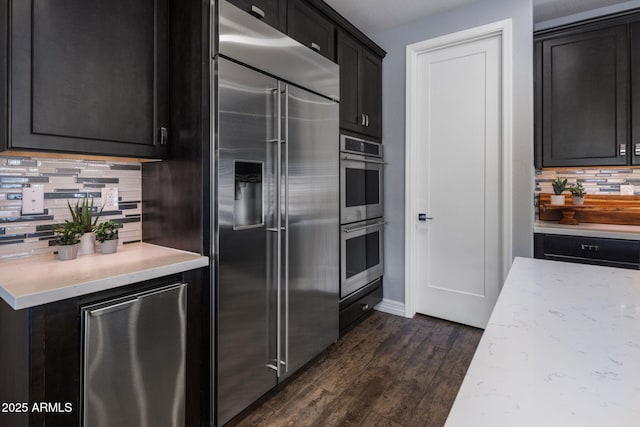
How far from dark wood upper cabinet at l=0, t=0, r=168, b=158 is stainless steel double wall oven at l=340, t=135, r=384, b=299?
1.35 meters

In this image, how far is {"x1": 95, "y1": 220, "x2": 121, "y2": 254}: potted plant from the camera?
163 centimetres

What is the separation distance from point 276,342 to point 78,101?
4.91 feet

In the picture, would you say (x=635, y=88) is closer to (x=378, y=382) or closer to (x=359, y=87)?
(x=359, y=87)

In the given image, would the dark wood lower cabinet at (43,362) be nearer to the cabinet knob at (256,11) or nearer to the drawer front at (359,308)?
the cabinet knob at (256,11)

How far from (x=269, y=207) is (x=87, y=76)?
3.23ft

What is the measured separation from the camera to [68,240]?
60.6 inches

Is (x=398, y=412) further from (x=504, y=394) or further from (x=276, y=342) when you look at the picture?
(x=504, y=394)

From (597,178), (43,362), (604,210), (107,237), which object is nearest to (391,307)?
(604,210)

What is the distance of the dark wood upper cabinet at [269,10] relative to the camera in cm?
177

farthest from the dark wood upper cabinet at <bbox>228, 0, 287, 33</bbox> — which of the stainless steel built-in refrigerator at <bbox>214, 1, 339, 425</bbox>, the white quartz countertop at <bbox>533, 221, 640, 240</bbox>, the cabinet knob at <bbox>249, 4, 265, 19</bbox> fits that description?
the white quartz countertop at <bbox>533, 221, 640, 240</bbox>

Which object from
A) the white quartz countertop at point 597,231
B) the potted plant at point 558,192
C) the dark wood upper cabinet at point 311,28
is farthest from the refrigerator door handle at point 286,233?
the potted plant at point 558,192

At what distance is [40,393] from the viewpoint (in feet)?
3.67

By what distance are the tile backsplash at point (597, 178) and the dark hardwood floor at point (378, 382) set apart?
1585 millimetres

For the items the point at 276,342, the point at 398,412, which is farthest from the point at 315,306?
the point at 398,412
